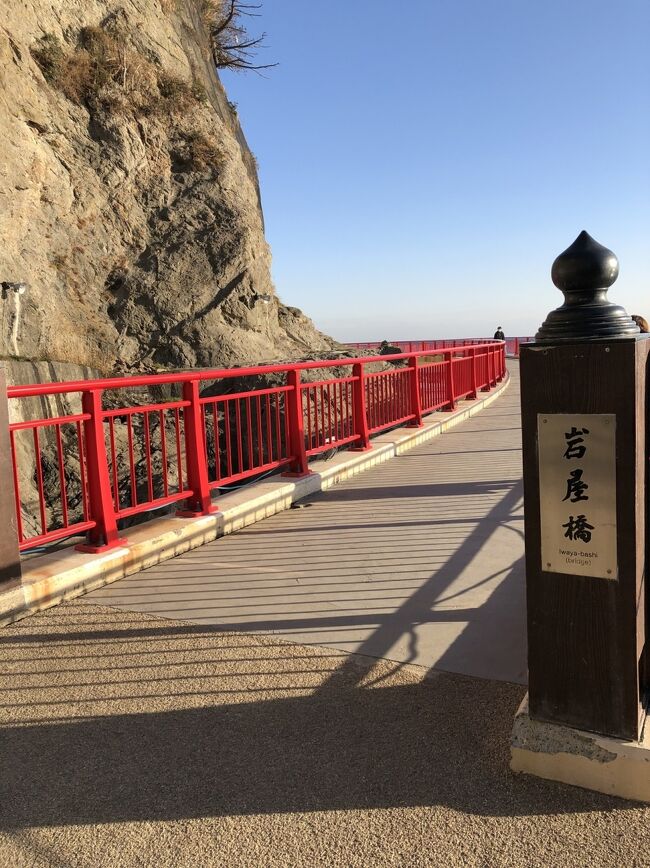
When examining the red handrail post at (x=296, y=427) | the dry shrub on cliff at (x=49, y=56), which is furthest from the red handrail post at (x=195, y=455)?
the dry shrub on cliff at (x=49, y=56)

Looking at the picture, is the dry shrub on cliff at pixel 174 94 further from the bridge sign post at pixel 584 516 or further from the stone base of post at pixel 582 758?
the stone base of post at pixel 582 758

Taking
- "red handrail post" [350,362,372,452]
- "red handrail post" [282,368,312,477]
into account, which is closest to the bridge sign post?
"red handrail post" [282,368,312,477]

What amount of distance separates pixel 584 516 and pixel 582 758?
0.81 m

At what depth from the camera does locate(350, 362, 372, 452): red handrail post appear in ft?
28.6

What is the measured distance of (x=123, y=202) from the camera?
21.8m

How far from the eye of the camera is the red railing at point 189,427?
4.71 m

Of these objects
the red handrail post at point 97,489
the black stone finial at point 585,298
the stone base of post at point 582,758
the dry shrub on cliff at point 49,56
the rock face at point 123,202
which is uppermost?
the dry shrub on cliff at point 49,56

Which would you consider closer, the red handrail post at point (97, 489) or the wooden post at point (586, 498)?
the wooden post at point (586, 498)

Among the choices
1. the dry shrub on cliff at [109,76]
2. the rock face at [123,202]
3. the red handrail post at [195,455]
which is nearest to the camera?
the red handrail post at [195,455]

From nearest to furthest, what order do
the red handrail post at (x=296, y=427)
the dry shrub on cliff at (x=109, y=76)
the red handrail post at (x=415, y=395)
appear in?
the red handrail post at (x=296, y=427)
the red handrail post at (x=415, y=395)
the dry shrub on cliff at (x=109, y=76)

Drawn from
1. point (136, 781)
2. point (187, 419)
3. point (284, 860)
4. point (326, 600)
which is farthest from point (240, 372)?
point (284, 860)

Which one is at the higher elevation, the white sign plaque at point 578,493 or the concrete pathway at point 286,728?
the white sign plaque at point 578,493

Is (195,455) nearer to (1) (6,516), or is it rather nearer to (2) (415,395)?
(1) (6,516)

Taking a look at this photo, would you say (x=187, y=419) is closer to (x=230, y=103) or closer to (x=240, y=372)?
(x=240, y=372)
